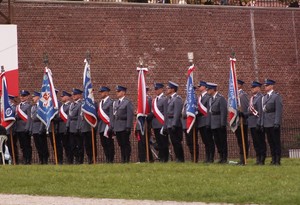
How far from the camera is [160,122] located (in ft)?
82.5

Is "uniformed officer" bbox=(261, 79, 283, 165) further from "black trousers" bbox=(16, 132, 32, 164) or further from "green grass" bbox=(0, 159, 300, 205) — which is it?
"black trousers" bbox=(16, 132, 32, 164)

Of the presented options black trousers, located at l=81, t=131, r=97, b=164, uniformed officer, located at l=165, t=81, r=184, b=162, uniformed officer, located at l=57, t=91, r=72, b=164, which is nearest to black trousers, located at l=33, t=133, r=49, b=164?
uniformed officer, located at l=57, t=91, r=72, b=164

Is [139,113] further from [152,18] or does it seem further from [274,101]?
[152,18]

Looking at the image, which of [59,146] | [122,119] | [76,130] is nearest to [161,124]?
[122,119]

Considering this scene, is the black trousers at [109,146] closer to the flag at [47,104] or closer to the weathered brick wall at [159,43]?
the flag at [47,104]

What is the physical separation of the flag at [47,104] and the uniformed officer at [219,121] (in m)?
4.51

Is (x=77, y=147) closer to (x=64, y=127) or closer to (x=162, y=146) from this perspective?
(x=64, y=127)

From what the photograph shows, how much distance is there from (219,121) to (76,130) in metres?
4.24

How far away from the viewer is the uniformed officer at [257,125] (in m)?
22.8

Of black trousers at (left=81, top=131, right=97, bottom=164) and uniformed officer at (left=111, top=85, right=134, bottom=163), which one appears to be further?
black trousers at (left=81, top=131, right=97, bottom=164)

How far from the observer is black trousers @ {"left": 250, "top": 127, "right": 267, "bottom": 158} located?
22.8 meters

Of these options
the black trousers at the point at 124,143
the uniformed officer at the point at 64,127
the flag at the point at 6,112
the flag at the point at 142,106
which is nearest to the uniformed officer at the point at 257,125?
the flag at the point at 142,106

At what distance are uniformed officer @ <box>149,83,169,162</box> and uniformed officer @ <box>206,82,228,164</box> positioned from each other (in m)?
1.46

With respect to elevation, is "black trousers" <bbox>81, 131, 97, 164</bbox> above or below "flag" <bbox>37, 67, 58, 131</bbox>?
below
